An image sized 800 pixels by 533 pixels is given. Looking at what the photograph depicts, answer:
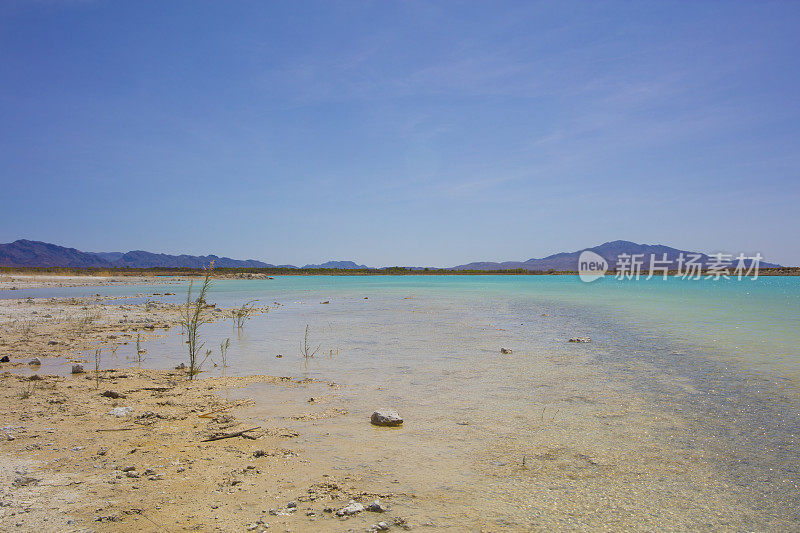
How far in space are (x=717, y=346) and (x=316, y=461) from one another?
37.7 feet

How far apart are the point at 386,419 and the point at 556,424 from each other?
7.15ft

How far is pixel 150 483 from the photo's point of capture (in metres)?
3.83

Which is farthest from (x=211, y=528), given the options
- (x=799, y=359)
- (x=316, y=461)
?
(x=799, y=359)

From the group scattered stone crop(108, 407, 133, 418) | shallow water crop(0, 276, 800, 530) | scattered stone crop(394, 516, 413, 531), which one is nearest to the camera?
scattered stone crop(394, 516, 413, 531)

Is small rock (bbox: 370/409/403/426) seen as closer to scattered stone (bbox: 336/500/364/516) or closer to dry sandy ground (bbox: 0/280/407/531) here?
dry sandy ground (bbox: 0/280/407/531)

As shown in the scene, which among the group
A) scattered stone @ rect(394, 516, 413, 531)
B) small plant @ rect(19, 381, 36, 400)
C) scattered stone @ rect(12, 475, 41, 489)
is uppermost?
scattered stone @ rect(12, 475, 41, 489)

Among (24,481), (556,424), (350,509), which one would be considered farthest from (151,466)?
(556,424)

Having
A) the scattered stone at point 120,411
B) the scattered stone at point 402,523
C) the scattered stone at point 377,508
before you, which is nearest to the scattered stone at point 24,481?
the scattered stone at point 120,411

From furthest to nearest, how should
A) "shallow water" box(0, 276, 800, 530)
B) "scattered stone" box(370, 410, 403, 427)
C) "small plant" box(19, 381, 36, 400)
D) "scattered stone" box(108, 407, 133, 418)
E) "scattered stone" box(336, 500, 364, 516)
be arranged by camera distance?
"small plant" box(19, 381, 36, 400) → "scattered stone" box(108, 407, 133, 418) → "scattered stone" box(370, 410, 403, 427) → "shallow water" box(0, 276, 800, 530) → "scattered stone" box(336, 500, 364, 516)

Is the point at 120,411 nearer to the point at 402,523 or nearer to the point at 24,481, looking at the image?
the point at 24,481

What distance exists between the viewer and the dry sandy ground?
Result: 329cm

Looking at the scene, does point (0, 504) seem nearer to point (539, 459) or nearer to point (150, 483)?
point (150, 483)

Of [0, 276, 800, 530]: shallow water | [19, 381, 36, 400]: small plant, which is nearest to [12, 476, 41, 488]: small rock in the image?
[0, 276, 800, 530]: shallow water

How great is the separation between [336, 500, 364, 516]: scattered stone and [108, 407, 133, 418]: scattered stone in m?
3.90
